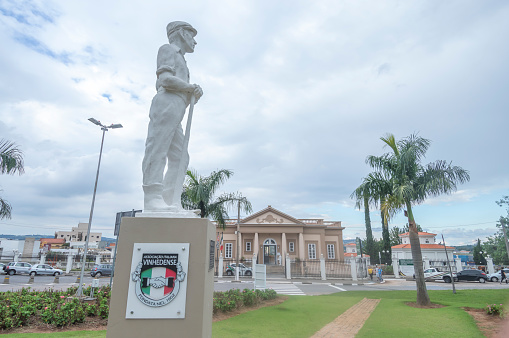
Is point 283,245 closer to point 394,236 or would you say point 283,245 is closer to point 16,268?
point 16,268

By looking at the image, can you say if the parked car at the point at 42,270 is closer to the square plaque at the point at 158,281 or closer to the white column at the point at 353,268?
the white column at the point at 353,268

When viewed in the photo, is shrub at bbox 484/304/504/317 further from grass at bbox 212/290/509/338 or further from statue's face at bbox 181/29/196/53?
statue's face at bbox 181/29/196/53

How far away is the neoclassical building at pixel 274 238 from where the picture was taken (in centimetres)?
3319

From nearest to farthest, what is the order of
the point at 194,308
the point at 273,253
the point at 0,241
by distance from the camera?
A: the point at 194,308, the point at 273,253, the point at 0,241

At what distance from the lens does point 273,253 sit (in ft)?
111

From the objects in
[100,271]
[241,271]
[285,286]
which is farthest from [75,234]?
[285,286]

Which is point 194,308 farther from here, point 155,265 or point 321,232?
point 321,232

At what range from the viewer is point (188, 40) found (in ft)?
13.0

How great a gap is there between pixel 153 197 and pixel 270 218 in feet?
101

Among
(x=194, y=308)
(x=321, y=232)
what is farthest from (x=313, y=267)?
(x=194, y=308)

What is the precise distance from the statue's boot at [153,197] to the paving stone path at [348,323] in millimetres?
4933

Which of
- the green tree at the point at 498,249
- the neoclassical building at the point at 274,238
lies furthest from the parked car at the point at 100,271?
the green tree at the point at 498,249

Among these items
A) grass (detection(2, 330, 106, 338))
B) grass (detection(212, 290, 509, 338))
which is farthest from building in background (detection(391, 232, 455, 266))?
grass (detection(2, 330, 106, 338))

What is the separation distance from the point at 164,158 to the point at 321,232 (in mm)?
32693
